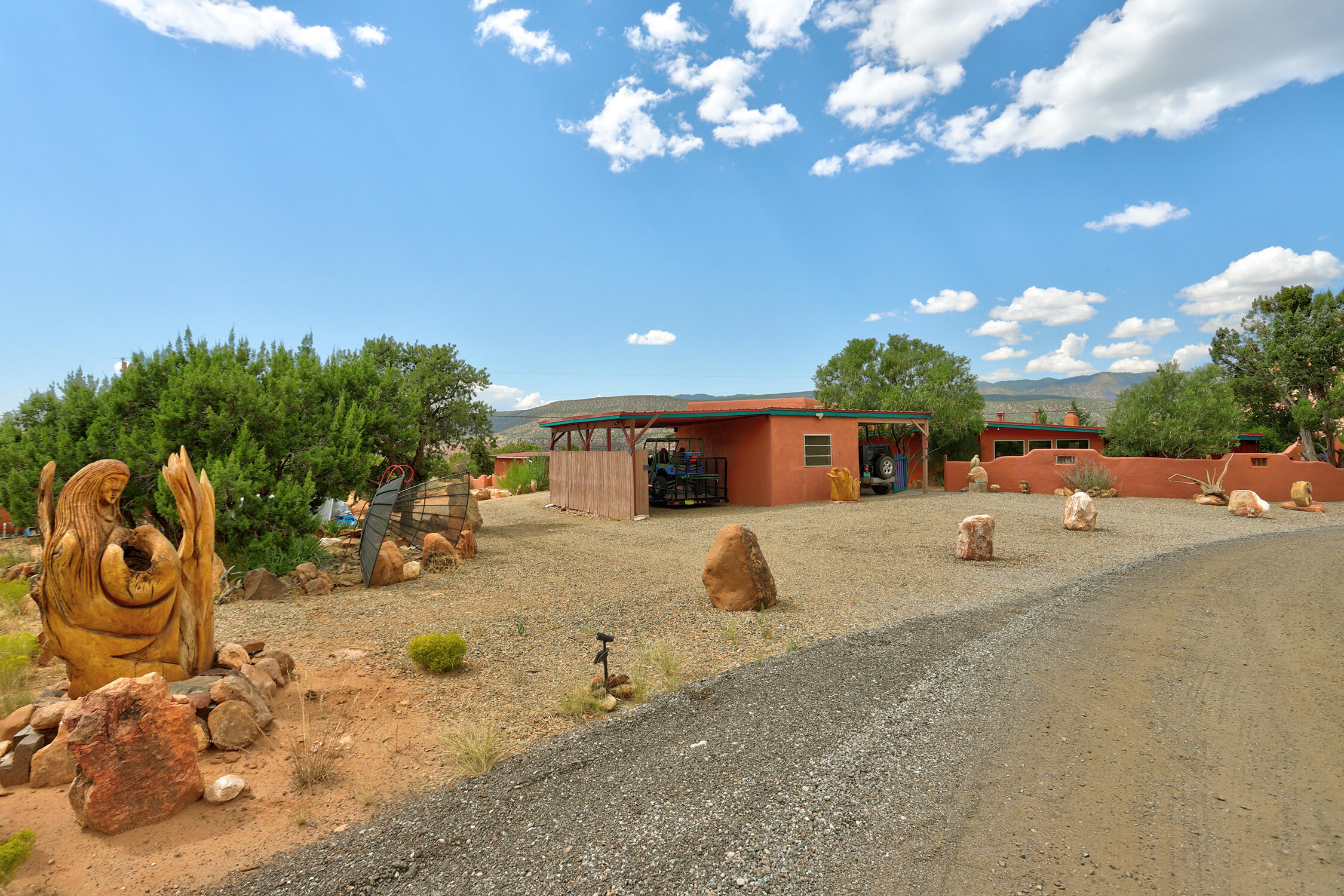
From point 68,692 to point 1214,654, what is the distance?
8685mm

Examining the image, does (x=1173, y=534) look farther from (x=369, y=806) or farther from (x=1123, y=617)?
(x=369, y=806)

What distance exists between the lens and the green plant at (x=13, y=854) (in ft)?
8.23

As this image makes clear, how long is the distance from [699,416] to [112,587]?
13090mm

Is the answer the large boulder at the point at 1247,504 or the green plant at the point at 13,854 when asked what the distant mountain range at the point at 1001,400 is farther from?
the green plant at the point at 13,854

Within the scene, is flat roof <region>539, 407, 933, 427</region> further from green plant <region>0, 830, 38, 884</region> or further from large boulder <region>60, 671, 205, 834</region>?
green plant <region>0, 830, 38, 884</region>

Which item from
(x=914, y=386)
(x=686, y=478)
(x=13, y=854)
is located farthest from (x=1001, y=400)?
(x=13, y=854)

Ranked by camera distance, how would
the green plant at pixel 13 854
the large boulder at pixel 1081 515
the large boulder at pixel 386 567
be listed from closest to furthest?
the green plant at pixel 13 854 < the large boulder at pixel 386 567 < the large boulder at pixel 1081 515

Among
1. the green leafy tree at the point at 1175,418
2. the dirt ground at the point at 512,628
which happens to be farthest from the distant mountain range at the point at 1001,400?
the dirt ground at the point at 512,628

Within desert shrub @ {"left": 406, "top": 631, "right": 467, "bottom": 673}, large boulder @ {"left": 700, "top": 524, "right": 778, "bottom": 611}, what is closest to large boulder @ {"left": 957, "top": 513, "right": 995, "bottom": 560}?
large boulder @ {"left": 700, "top": 524, "right": 778, "bottom": 611}

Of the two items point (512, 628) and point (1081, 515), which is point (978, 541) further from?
point (512, 628)

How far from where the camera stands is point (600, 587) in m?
8.23

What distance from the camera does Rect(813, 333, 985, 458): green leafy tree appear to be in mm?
25047

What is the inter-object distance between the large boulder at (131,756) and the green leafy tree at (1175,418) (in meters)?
25.8

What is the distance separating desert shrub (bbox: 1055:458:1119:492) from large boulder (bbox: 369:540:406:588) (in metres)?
18.5
